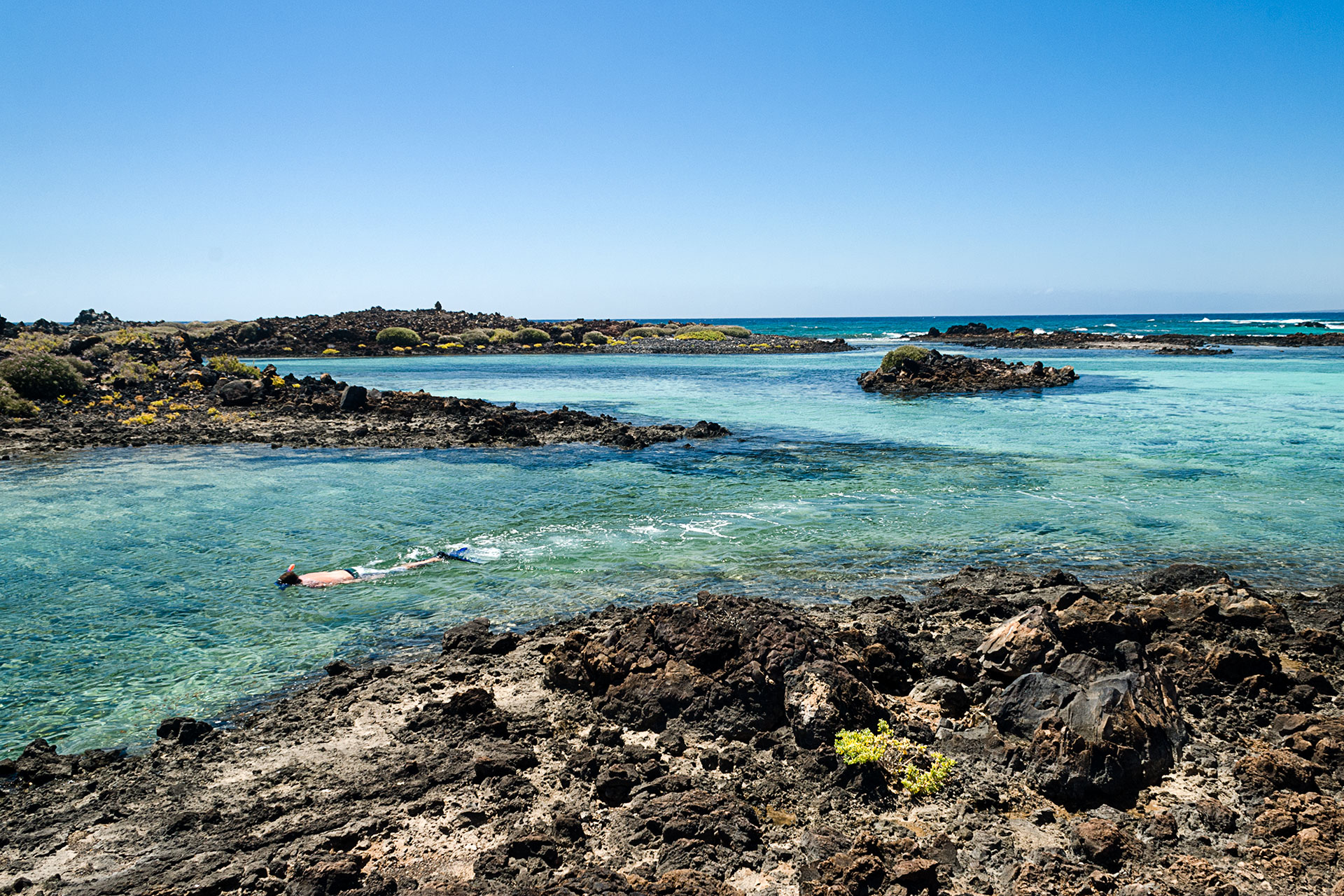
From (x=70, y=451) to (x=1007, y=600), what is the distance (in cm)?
2514

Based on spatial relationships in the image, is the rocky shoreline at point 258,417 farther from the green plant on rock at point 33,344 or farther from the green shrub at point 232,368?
the green shrub at point 232,368

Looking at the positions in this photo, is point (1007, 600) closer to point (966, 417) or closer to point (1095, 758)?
point (1095, 758)

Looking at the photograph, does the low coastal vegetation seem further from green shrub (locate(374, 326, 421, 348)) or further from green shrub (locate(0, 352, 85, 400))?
green shrub (locate(374, 326, 421, 348))

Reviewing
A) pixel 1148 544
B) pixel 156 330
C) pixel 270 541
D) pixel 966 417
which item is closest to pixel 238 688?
pixel 270 541

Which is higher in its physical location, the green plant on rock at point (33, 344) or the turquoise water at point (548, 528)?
the green plant on rock at point (33, 344)

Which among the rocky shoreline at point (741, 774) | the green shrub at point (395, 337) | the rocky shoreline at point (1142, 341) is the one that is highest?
the green shrub at point (395, 337)

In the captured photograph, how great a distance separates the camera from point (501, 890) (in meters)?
4.66

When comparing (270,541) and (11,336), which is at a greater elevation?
(11,336)

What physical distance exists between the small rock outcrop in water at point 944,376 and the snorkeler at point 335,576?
31491 millimetres

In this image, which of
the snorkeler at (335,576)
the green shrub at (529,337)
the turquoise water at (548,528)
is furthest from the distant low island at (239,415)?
the green shrub at (529,337)

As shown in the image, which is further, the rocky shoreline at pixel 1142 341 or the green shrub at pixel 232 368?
the rocky shoreline at pixel 1142 341

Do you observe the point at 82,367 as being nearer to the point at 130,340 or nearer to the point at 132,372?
the point at 132,372

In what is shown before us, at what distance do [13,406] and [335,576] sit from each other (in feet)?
77.1

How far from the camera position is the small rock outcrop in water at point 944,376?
4012 centimetres
